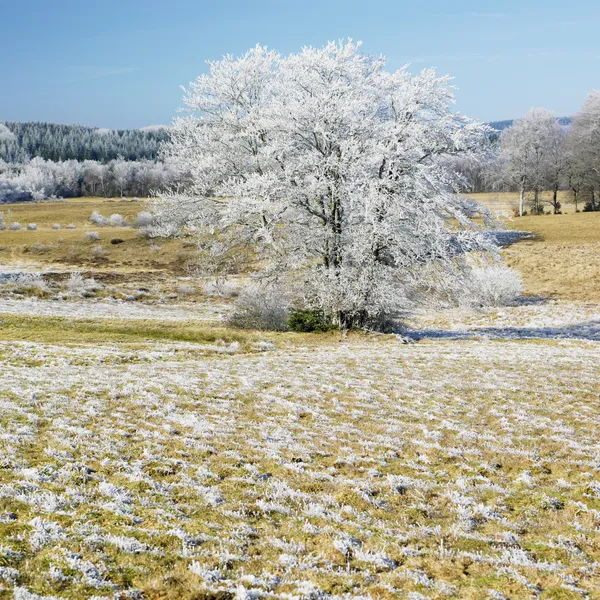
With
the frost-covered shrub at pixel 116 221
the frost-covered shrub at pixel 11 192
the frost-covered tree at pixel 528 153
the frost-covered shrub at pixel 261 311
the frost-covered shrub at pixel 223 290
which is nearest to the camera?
the frost-covered shrub at pixel 261 311

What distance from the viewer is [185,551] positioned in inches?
249

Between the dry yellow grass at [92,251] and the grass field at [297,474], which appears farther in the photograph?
the dry yellow grass at [92,251]

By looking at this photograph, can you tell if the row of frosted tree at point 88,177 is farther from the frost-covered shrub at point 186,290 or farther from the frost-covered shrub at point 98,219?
the frost-covered shrub at point 186,290

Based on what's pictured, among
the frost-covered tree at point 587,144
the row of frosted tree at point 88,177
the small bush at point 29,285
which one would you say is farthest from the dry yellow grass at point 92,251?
the row of frosted tree at point 88,177

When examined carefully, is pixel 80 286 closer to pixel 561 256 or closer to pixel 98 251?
pixel 98 251

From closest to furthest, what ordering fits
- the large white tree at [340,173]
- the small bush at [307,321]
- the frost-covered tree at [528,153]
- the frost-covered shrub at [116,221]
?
the large white tree at [340,173], the small bush at [307,321], the frost-covered tree at [528,153], the frost-covered shrub at [116,221]

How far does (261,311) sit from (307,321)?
2776mm

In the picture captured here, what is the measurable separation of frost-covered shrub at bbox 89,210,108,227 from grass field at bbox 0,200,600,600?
82938 mm

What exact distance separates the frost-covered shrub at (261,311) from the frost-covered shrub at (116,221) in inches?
3043

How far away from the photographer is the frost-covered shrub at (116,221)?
98.1m

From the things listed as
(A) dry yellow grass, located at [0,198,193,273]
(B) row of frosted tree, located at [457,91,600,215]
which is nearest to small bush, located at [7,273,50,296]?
(A) dry yellow grass, located at [0,198,193,273]

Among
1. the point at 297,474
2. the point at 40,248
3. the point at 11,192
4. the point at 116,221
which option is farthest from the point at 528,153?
the point at 11,192

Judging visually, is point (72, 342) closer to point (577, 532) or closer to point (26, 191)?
point (577, 532)

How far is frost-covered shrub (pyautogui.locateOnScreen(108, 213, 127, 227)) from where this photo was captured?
98.1 meters
